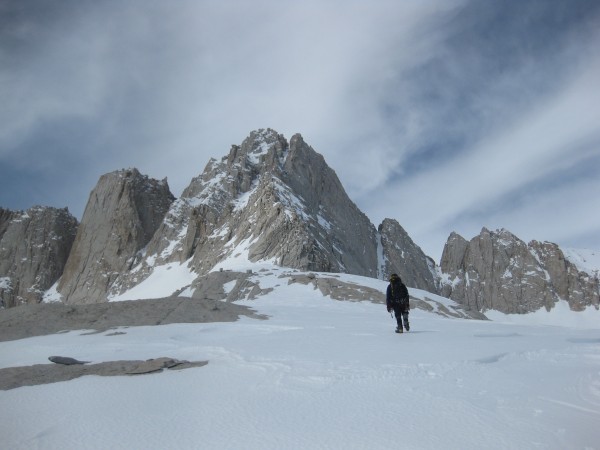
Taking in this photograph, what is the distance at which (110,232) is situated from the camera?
11925cm

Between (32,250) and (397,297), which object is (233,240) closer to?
(397,297)

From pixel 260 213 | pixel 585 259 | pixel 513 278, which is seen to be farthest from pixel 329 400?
pixel 585 259

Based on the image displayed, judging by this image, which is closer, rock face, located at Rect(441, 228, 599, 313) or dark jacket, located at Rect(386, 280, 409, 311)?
dark jacket, located at Rect(386, 280, 409, 311)

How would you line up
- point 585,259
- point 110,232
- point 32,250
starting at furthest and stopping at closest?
1. point 585,259
2. point 32,250
3. point 110,232

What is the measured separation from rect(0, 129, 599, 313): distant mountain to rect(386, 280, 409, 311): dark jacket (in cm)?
5397

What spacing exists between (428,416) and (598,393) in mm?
2828

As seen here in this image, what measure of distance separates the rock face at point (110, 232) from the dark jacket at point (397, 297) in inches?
4079

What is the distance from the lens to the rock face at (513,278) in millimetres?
148000

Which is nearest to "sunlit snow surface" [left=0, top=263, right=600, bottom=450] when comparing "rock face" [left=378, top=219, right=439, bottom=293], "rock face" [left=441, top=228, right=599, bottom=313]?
"rock face" [left=378, top=219, right=439, bottom=293]

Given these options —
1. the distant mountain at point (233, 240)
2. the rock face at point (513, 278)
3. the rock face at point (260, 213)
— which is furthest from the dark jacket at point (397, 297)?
the rock face at point (513, 278)

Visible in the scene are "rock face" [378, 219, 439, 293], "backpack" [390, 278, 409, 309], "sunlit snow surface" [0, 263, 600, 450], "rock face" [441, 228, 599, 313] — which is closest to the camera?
"sunlit snow surface" [0, 263, 600, 450]

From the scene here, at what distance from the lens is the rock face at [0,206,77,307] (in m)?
120

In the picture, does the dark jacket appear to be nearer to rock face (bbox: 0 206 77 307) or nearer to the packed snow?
rock face (bbox: 0 206 77 307)

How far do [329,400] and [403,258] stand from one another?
415 feet
